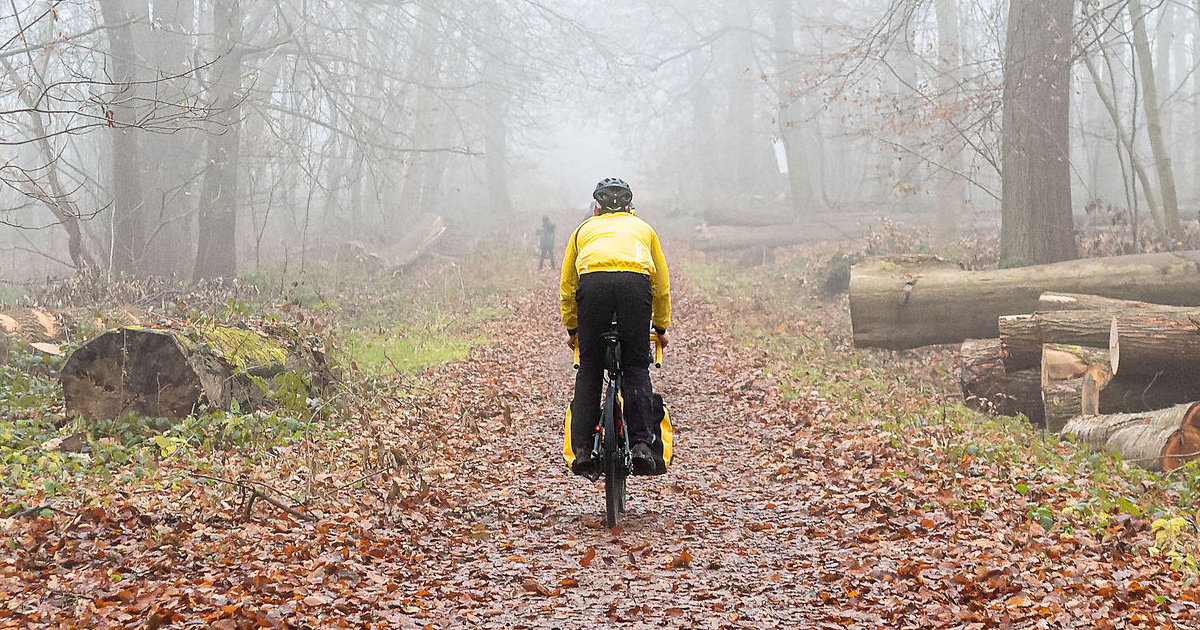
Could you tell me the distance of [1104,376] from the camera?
989 cm

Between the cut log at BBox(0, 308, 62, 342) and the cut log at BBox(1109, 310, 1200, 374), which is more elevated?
the cut log at BBox(0, 308, 62, 342)

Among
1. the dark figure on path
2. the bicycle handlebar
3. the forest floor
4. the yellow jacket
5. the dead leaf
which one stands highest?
the dark figure on path

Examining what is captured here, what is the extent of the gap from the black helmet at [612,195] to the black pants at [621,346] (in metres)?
0.60

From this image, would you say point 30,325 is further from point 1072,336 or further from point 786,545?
point 1072,336

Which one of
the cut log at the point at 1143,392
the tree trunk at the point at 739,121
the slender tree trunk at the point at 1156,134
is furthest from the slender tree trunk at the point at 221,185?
the tree trunk at the point at 739,121

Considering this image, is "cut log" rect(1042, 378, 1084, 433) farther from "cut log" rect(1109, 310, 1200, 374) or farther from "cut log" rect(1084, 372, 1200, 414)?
"cut log" rect(1109, 310, 1200, 374)

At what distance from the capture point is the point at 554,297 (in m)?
22.7

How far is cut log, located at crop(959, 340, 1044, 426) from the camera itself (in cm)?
1081

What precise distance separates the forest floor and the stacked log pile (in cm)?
46

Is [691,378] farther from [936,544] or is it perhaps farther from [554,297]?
[554,297]

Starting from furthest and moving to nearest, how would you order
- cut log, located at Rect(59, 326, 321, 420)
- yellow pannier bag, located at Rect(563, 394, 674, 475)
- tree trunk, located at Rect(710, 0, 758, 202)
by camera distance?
tree trunk, located at Rect(710, 0, 758, 202), cut log, located at Rect(59, 326, 321, 420), yellow pannier bag, located at Rect(563, 394, 674, 475)

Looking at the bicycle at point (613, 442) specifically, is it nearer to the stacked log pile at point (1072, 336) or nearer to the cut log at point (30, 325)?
the stacked log pile at point (1072, 336)

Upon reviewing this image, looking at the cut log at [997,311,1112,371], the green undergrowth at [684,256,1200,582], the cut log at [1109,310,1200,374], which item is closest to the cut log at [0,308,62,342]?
the green undergrowth at [684,256,1200,582]

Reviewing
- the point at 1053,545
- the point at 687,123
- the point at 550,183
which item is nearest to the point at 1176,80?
the point at 687,123
